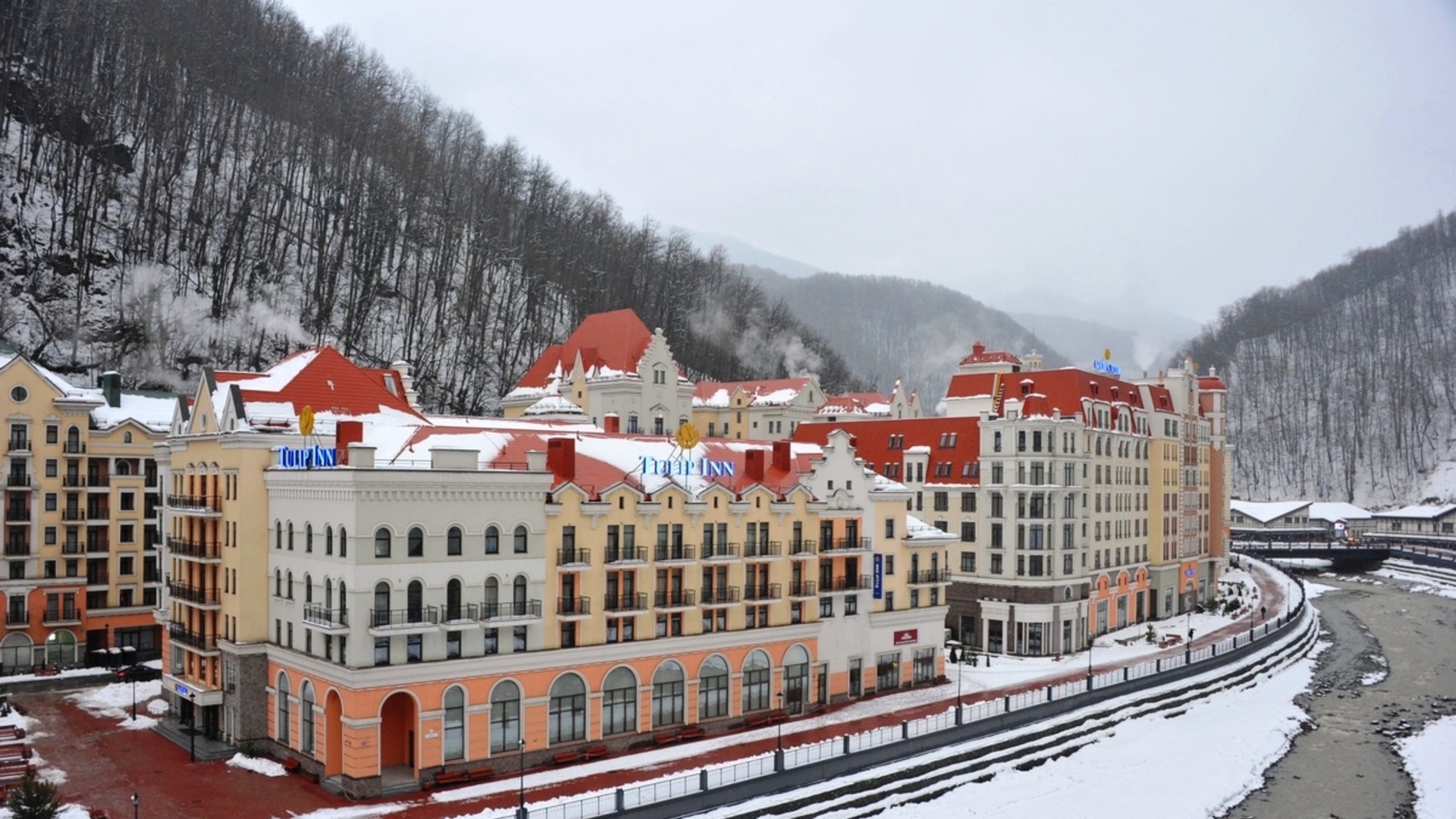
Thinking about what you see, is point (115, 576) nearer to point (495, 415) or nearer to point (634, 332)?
point (634, 332)

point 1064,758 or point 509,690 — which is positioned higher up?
point 509,690

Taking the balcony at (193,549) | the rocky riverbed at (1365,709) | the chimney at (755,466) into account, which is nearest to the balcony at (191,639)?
the balcony at (193,549)

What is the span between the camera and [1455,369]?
185750mm

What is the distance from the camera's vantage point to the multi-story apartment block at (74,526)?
6384 centimetres

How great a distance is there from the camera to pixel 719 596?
5381 cm

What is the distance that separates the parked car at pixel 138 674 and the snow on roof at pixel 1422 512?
160691 mm

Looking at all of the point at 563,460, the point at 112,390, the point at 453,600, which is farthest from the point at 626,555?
the point at 112,390

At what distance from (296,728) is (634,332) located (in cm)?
5272

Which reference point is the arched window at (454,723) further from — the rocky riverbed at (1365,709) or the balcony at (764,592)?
the rocky riverbed at (1365,709)

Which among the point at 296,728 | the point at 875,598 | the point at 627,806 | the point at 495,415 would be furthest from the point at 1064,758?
the point at 495,415

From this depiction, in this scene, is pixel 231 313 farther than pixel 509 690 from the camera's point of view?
Yes

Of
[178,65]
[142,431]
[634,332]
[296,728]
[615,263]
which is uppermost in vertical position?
[178,65]

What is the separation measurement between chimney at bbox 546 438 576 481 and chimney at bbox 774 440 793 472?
1388 centimetres

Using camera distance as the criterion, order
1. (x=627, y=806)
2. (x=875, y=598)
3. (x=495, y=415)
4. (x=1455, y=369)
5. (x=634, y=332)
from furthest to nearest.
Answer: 1. (x=1455, y=369)
2. (x=495, y=415)
3. (x=634, y=332)
4. (x=875, y=598)
5. (x=627, y=806)
